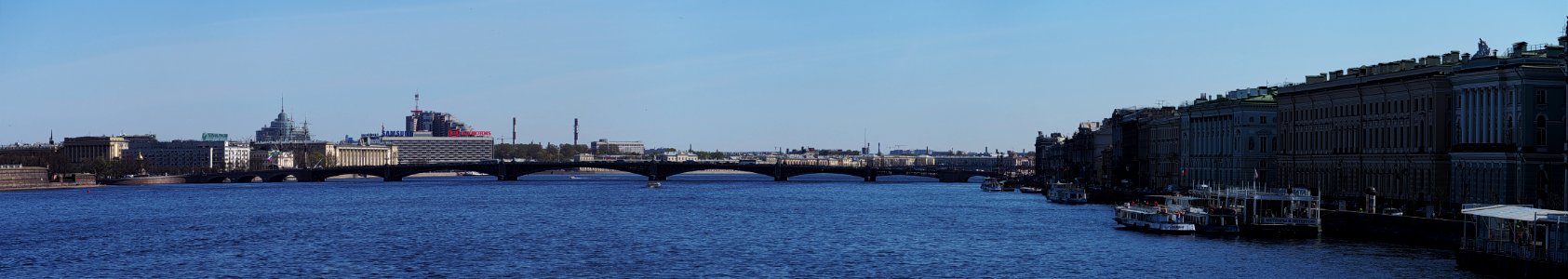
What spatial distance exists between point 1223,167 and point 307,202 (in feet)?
231

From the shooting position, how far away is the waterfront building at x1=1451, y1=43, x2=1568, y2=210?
71562 mm

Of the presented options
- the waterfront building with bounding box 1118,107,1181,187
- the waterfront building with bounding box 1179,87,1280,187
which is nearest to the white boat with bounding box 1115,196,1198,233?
the waterfront building with bounding box 1179,87,1280,187

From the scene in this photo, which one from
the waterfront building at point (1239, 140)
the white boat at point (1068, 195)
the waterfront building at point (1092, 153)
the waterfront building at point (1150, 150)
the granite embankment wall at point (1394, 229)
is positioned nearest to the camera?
the granite embankment wall at point (1394, 229)

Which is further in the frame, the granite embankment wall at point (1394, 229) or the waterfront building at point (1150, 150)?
the waterfront building at point (1150, 150)

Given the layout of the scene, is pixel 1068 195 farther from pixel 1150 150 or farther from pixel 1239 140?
pixel 1239 140

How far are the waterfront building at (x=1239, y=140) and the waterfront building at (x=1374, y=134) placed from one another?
17.7ft

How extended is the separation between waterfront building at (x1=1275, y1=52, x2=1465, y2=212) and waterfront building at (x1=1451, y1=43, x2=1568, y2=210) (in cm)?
289

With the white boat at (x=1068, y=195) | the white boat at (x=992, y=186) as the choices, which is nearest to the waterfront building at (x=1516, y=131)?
the white boat at (x=1068, y=195)

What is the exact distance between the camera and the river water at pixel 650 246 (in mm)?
62031

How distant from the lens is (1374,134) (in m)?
90.2

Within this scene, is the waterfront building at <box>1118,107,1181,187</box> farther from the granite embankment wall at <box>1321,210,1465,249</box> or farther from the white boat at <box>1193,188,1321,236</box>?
the granite embankment wall at <box>1321,210,1465,249</box>

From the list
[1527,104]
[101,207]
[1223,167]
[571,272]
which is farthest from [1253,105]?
[101,207]

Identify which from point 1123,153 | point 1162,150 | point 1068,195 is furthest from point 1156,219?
point 1123,153

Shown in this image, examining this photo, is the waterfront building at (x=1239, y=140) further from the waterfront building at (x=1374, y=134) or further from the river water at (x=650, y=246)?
the river water at (x=650, y=246)
